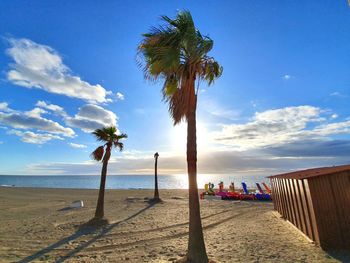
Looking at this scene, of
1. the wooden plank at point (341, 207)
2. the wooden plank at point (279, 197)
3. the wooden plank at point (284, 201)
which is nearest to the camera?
the wooden plank at point (341, 207)

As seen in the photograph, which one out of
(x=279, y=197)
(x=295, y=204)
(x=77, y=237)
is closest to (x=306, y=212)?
(x=295, y=204)

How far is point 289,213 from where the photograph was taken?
1370 centimetres

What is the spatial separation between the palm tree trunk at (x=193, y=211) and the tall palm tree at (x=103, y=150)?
373 inches

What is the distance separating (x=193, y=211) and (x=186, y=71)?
14.3 feet

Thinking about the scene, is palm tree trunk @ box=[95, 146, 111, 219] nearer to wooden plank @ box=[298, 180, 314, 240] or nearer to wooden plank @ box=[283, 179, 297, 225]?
wooden plank @ box=[283, 179, 297, 225]

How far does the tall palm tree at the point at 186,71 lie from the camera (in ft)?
25.0

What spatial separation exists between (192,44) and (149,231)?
9914 mm

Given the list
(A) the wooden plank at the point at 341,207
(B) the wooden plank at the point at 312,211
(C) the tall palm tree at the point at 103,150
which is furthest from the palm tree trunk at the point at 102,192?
(A) the wooden plank at the point at 341,207

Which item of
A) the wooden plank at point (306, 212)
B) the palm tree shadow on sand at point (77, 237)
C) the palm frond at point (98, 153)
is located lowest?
the palm tree shadow on sand at point (77, 237)

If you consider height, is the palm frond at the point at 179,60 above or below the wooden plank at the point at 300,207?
above

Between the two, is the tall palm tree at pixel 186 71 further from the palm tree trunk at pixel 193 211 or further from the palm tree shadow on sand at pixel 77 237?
the palm tree shadow on sand at pixel 77 237

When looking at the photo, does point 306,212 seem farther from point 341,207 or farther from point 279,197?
point 279,197

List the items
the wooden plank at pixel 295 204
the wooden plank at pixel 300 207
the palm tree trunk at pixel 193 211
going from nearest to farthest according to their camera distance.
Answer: the palm tree trunk at pixel 193 211 < the wooden plank at pixel 300 207 < the wooden plank at pixel 295 204

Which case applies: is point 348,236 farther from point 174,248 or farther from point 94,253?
point 94,253
